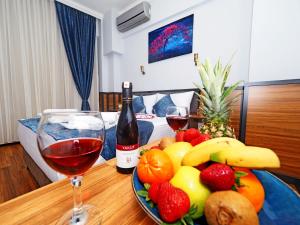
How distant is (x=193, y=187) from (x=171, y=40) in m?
3.01

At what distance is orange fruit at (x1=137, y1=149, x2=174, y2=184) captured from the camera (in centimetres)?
36

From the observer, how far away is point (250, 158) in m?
0.30

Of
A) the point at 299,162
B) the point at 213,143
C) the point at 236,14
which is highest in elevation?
the point at 236,14

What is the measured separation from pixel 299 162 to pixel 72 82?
419 cm

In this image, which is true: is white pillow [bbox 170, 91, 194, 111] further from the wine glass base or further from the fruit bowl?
the wine glass base

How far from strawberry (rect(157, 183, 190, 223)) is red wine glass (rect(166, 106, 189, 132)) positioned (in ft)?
1.65

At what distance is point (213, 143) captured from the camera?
37cm

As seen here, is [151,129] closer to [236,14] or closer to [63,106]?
[236,14]

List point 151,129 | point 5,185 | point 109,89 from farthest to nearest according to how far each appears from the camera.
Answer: point 109,89
point 5,185
point 151,129

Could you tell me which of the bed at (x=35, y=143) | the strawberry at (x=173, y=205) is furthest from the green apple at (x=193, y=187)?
the bed at (x=35, y=143)

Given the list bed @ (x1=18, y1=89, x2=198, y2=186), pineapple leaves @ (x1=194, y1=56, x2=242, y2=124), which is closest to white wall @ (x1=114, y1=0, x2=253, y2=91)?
bed @ (x1=18, y1=89, x2=198, y2=186)

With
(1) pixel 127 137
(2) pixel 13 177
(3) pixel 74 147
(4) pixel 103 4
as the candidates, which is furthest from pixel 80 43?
(3) pixel 74 147

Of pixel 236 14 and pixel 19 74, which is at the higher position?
pixel 236 14

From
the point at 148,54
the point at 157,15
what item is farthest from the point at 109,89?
the point at 157,15
